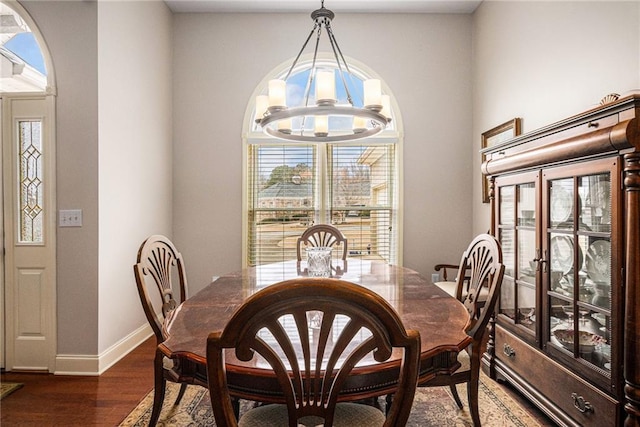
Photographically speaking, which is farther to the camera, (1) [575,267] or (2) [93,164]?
(2) [93,164]

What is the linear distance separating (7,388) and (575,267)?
3429mm

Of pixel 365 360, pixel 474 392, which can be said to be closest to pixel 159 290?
pixel 365 360

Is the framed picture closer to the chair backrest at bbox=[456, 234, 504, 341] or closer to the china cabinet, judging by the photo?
the china cabinet

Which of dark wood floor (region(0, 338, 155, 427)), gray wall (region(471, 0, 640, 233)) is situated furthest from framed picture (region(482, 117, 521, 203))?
dark wood floor (region(0, 338, 155, 427))

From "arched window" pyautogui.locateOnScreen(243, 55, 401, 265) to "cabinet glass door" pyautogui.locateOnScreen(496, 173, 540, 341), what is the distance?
1.78m

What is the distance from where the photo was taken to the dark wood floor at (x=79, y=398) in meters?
2.27

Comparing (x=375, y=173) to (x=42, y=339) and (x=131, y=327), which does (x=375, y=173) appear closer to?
(x=131, y=327)

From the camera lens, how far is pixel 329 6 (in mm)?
4219

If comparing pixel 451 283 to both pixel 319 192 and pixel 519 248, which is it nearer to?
pixel 519 248

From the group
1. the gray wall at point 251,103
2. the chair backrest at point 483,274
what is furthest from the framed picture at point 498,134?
the chair backrest at point 483,274

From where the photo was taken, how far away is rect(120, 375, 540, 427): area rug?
220 cm

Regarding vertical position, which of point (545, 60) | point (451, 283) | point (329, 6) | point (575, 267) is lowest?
point (451, 283)

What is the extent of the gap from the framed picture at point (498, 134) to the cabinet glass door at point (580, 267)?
1427 millimetres

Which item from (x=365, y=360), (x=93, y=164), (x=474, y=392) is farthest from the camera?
(x=93, y=164)
